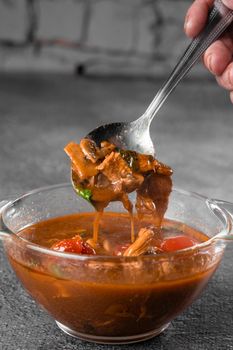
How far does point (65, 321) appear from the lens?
1109 millimetres

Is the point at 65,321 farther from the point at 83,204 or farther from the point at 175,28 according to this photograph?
the point at 175,28

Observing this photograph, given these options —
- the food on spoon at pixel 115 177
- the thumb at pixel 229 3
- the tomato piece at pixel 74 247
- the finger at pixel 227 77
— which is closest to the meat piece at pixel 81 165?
the food on spoon at pixel 115 177

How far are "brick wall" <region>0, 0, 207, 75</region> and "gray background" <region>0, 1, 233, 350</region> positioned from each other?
0.07 feet

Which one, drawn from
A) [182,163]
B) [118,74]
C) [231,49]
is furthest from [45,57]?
[231,49]

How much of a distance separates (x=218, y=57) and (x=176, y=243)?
0.66 metres

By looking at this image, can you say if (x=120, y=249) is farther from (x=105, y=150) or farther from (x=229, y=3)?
(x=229, y=3)

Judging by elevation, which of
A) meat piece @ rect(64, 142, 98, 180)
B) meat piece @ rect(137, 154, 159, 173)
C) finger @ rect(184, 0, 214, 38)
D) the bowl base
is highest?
finger @ rect(184, 0, 214, 38)

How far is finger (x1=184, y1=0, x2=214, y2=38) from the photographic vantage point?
1564 millimetres

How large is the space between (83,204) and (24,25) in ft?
9.58

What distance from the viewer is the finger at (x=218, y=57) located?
1.73m

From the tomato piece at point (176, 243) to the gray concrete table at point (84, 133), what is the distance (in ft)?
0.39

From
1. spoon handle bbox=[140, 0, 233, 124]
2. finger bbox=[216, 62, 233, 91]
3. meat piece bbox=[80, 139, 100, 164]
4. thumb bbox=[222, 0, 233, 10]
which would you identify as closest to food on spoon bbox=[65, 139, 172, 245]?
meat piece bbox=[80, 139, 100, 164]

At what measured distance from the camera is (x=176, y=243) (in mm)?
1220

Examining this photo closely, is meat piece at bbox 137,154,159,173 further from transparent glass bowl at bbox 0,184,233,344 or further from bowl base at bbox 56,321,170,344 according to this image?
bowl base at bbox 56,321,170,344
